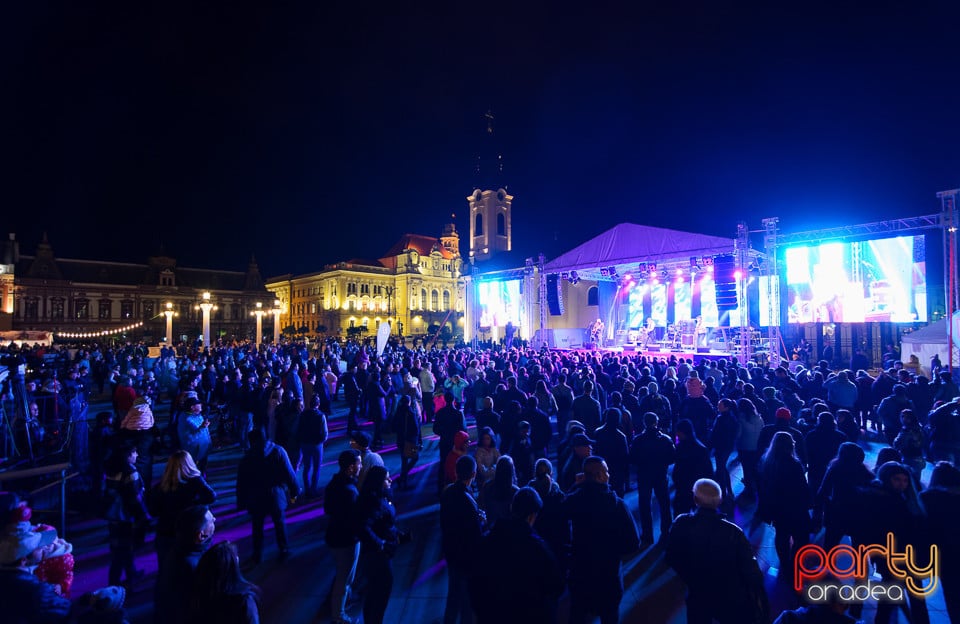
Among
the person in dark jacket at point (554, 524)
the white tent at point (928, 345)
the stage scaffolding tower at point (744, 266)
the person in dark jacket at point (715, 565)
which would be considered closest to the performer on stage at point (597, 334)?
the stage scaffolding tower at point (744, 266)

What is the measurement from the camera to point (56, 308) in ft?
176

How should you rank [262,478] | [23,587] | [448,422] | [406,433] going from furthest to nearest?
[406,433] < [448,422] < [262,478] < [23,587]

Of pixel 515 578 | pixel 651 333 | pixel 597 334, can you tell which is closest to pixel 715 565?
pixel 515 578

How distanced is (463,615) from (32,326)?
6798 cm

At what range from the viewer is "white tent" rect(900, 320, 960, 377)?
14908mm

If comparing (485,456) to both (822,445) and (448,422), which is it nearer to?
(448,422)

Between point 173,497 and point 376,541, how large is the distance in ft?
6.01

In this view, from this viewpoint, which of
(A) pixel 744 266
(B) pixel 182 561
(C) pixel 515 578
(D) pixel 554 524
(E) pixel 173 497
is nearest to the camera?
(C) pixel 515 578

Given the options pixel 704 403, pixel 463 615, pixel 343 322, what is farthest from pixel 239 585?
pixel 343 322

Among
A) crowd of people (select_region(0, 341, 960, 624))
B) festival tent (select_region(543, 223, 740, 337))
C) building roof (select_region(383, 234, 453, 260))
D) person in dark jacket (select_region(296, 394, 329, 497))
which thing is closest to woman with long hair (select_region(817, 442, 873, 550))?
crowd of people (select_region(0, 341, 960, 624))

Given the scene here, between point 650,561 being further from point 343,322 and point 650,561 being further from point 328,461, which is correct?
point 343,322

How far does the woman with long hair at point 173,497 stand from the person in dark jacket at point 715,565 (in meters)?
3.74

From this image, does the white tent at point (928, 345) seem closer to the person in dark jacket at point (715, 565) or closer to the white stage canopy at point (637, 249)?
the white stage canopy at point (637, 249)

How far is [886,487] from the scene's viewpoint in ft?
12.6
